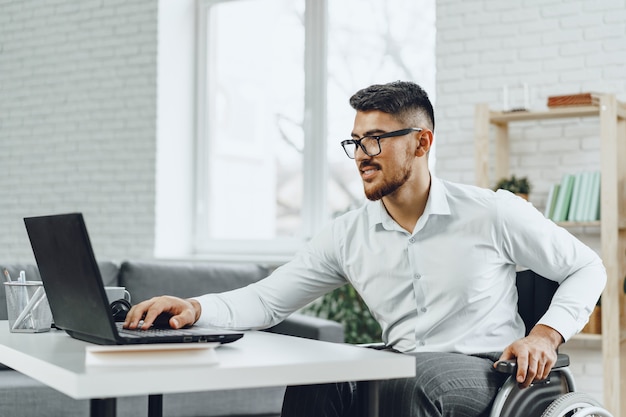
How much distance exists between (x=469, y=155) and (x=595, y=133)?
0.63m

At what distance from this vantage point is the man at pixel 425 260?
2.02 meters

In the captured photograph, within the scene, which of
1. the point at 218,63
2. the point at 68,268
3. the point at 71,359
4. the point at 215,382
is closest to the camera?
the point at 215,382

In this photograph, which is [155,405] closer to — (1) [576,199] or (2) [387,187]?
(2) [387,187]

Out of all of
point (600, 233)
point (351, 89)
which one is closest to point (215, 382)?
point (600, 233)

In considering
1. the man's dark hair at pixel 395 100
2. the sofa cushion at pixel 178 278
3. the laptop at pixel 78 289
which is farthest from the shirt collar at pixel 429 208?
the sofa cushion at pixel 178 278

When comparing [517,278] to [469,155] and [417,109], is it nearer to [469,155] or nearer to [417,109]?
[417,109]

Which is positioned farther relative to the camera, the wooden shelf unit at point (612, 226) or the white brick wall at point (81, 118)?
the white brick wall at point (81, 118)

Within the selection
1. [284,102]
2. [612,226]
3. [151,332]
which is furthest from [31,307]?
[284,102]

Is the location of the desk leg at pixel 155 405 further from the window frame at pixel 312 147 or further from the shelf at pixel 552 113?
the window frame at pixel 312 147

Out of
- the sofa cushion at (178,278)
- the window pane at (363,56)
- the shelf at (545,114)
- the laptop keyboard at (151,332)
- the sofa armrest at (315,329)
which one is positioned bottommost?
the sofa armrest at (315,329)

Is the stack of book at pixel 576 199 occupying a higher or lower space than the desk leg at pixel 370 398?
higher

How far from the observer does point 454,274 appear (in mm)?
2064

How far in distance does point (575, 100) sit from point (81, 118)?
3.30 meters

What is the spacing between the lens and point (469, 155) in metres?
4.51
